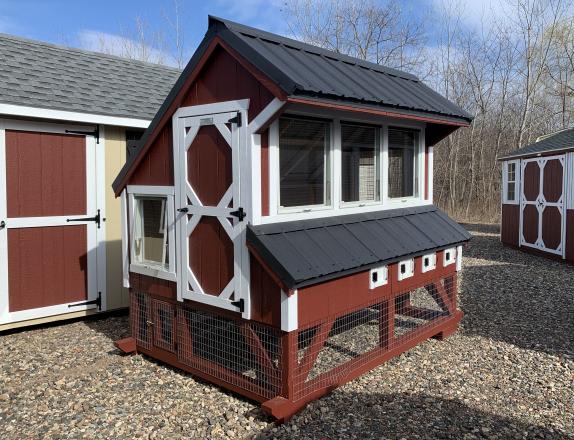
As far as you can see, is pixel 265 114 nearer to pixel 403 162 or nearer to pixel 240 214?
pixel 240 214

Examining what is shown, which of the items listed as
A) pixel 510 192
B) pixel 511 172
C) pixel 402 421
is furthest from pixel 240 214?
pixel 510 192

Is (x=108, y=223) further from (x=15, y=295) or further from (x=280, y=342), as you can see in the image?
(x=280, y=342)

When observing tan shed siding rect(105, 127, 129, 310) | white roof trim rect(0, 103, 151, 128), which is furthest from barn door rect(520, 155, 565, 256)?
tan shed siding rect(105, 127, 129, 310)

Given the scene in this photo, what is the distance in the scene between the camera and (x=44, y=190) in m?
5.68

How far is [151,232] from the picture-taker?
4.63 metres

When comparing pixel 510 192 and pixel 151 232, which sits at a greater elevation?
pixel 510 192

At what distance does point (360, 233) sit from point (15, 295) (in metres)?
3.80

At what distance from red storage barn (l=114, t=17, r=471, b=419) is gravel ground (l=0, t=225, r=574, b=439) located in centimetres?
20

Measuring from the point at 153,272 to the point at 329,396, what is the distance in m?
1.83

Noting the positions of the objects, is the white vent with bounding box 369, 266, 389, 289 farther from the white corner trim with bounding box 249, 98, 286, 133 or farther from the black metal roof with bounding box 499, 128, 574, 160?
the black metal roof with bounding box 499, 128, 574, 160

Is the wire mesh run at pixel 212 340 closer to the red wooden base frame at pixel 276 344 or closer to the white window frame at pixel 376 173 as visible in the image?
the red wooden base frame at pixel 276 344

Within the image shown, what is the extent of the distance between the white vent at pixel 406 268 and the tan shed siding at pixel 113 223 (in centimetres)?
349

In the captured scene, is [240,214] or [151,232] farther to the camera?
[151,232]

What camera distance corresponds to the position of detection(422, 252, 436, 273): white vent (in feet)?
15.6
